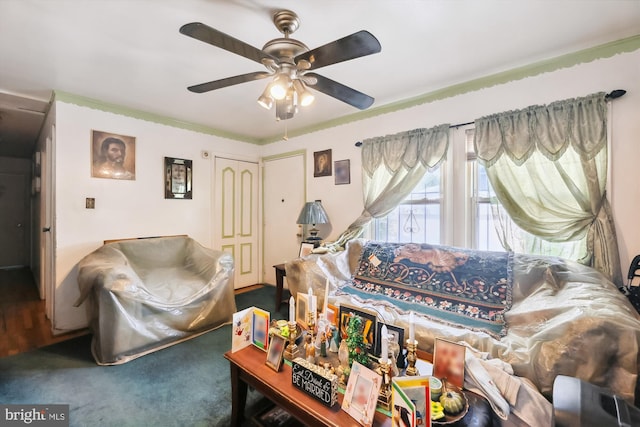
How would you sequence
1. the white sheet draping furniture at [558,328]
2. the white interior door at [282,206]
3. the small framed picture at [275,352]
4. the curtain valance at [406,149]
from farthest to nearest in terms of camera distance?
1. the white interior door at [282,206]
2. the curtain valance at [406,149]
3. the small framed picture at [275,352]
4. the white sheet draping furniture at [558,328]

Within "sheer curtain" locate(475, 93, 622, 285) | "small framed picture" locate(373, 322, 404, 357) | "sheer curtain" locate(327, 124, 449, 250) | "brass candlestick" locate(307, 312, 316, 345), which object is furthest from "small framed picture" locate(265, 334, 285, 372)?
"sheer curtain" locate(475, 93, 622, 285)

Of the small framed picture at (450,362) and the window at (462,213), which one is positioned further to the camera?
the window at (462,213)

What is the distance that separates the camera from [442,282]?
224cm

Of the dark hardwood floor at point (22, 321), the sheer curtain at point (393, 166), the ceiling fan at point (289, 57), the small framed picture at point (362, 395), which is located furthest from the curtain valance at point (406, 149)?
the dark hardwood floor at point (22, 321)

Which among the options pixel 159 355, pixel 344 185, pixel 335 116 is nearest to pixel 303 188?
pixel 344 185

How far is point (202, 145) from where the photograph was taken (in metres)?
3.74

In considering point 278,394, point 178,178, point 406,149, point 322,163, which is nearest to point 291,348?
point 278,394

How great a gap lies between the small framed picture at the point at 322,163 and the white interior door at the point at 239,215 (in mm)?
1244

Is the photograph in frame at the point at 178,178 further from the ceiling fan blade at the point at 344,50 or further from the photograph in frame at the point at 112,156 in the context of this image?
the ceiling fan blade at the point at 344,50

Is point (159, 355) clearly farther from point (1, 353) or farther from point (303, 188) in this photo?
point (303, 188)

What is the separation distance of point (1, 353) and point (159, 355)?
1.31 m

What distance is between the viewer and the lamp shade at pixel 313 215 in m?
3.26

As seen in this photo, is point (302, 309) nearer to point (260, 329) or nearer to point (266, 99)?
point (260, 329)

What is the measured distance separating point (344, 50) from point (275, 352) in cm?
155
